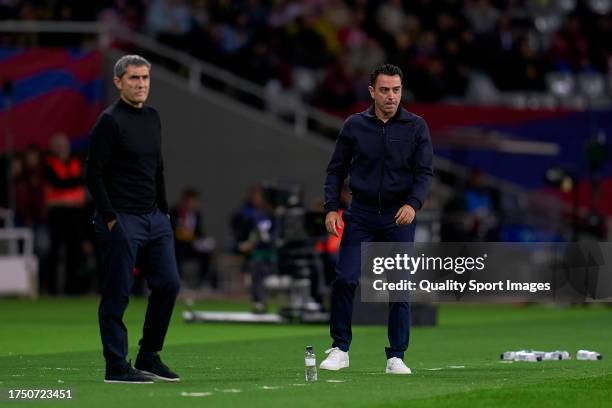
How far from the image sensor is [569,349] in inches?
659

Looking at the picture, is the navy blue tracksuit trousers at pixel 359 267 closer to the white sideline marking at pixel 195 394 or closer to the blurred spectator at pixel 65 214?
the white sideline marking at pixel 195 394

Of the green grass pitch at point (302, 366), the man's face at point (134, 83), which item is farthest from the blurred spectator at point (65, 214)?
the man's face at point (134, 83)

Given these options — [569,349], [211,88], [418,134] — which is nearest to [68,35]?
[211,88]

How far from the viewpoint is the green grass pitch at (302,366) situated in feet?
36.1

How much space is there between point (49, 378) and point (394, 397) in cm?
286

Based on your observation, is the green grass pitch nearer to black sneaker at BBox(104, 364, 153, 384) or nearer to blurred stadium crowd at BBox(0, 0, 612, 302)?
black sneaker at BBox(104, 364, 153, 384)

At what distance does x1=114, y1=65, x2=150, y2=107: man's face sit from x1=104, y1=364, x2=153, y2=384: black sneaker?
191 centimetres

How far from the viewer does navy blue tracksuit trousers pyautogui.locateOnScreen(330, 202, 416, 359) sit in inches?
516

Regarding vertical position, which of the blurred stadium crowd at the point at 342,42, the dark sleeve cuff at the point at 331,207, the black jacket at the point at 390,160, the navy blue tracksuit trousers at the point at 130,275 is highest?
the blurred stadium crowd at the point at 342,42

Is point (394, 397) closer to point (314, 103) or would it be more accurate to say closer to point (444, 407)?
point (444, 407)

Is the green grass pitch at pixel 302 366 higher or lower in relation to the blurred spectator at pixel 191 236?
lower

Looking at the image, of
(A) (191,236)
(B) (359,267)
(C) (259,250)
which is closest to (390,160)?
(B) (359,267)

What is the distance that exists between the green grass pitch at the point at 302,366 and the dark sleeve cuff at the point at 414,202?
4.27 feet

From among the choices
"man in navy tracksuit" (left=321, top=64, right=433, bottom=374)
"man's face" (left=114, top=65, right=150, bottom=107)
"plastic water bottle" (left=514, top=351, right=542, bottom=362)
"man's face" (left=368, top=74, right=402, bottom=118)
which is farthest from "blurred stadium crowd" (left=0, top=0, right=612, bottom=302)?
"man's face" (left=114, top=65, right=150, bottom=107)
